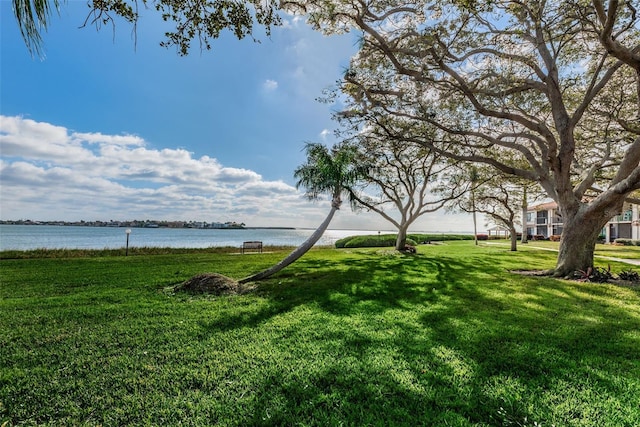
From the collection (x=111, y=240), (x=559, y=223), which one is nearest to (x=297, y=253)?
(x=111, y=240)

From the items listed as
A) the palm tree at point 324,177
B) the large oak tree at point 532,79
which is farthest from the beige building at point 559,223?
the palm tree at point 324,177

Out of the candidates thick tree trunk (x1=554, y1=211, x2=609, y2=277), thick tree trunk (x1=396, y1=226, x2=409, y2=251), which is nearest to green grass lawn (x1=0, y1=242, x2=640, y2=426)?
thick tree trunk (x1=554, y1=211, x2=609, y2=277)

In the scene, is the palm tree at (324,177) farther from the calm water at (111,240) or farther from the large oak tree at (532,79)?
the calm water at (111,240)

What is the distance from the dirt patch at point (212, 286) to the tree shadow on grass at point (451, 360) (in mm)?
1221

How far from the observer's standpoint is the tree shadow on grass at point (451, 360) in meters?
2.68

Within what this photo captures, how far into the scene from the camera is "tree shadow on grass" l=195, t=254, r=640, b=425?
2.68 meters

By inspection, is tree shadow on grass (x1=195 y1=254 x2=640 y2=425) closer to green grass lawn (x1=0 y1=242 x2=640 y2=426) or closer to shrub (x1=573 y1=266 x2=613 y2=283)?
green grass lawn (x1=0 y1=242 x2=640 y2=426)

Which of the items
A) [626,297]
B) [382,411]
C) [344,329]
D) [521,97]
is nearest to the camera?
[382,411]

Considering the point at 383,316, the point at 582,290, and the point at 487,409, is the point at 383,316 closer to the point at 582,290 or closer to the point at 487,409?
the point at 487,409

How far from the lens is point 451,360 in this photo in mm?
3637

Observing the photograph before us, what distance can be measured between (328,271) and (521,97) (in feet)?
30.9

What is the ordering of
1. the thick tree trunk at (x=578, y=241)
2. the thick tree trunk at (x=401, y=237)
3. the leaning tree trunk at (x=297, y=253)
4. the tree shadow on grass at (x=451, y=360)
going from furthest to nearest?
the thick tree trunk at (x=401, y=237) → the leaning tree trunk at (x=297, y=253) → the thick tree trunk at (x=578, y=241) → the tree shadow on grass at (x=451, y=360)

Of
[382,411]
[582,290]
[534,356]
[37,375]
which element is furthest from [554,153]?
[37,375]

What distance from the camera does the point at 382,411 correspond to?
2.67 meters
